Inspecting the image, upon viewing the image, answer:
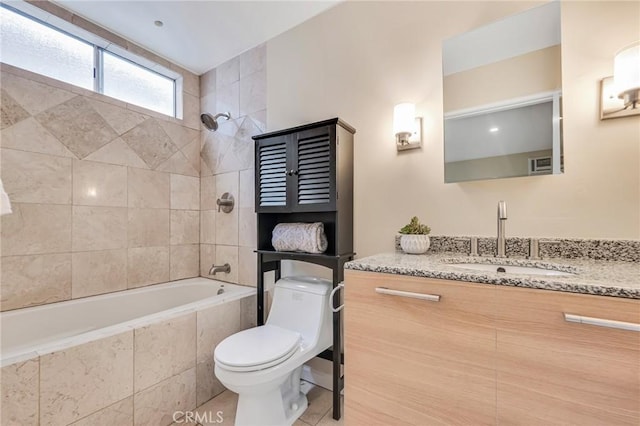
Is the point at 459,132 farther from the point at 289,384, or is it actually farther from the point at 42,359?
the point at 42,359

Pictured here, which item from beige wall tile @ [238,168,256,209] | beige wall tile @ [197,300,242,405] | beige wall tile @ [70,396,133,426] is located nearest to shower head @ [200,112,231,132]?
beige wall tile @ [238,168,256,209]

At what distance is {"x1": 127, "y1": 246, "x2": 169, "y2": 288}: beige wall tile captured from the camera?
86.1 inches

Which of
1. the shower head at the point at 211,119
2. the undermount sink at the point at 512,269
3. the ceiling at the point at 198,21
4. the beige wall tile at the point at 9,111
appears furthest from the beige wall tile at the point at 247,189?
the undermount sink at the point at 512,269

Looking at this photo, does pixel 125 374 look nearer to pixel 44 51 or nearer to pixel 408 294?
pixel 408 294

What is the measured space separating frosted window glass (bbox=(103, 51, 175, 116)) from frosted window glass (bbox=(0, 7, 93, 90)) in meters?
0.13

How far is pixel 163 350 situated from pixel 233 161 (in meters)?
1.55

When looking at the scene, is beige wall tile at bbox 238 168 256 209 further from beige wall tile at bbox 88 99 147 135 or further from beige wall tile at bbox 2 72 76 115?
beige wall tile at bbox 2 72 76 115

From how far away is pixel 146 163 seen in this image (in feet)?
7.54

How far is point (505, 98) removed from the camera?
4.32 ft

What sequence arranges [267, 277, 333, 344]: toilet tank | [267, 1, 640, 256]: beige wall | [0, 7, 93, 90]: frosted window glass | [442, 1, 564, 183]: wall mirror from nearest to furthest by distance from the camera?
[267, 1, 640, 256]: beige wall
[442, 1, 564, 183]: wall mirror
[267, 277, 333, 344]: toilet tank
[0, 7, 93, 90]: frosted window glass

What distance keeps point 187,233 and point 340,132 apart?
1.82m

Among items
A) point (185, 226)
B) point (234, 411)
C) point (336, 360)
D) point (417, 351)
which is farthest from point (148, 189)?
point (417, 351)

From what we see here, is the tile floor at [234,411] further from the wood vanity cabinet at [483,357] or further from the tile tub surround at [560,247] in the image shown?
the tile tub surround at [560,247]

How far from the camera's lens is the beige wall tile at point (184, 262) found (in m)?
2.46
